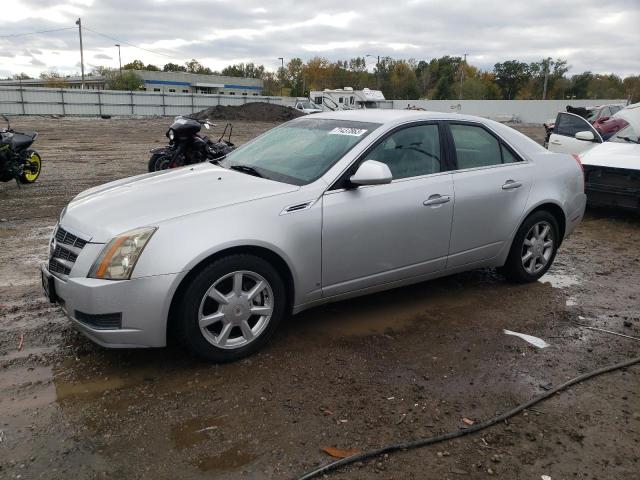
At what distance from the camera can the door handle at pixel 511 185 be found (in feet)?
15.7

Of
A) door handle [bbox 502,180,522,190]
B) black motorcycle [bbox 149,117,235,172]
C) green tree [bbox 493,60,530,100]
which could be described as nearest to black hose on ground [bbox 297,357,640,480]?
door handle [bbox 502,180,522,190]

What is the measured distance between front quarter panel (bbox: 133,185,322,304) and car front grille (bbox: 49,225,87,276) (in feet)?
Answer: 1.59

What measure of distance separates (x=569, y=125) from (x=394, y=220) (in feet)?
26.4

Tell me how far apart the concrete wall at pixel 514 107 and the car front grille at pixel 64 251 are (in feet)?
150

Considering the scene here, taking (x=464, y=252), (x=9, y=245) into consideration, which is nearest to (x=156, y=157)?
(x=9, y=245)

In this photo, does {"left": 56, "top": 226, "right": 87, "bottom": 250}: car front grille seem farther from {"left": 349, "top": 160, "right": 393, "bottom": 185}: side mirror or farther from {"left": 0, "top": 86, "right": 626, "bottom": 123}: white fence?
{"left": 0, "top": 86, "right": 626, "bottom": 123}: white fence

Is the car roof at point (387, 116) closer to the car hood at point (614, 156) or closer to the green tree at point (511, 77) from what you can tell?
the car hood at point (614, 156)

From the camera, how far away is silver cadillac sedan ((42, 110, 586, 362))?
3271mm

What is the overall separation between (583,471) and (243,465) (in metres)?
1.66

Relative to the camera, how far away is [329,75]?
98.7 metres

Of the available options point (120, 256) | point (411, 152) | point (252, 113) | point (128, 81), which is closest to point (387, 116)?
point (411, 152)

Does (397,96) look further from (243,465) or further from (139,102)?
(243,465)

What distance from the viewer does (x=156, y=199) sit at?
3.70 meters

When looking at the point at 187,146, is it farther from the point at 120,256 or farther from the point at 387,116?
the point at 120,256
